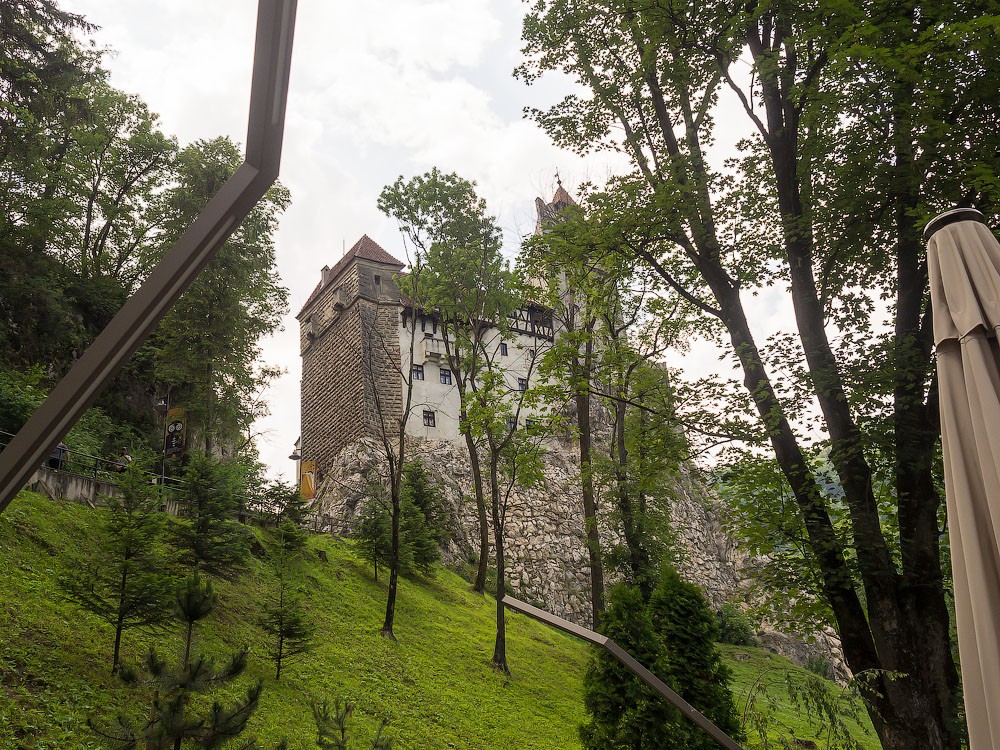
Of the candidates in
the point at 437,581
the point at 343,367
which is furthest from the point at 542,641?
the point at 343,367

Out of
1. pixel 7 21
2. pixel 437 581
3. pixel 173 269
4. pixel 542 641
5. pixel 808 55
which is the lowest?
pixel 542 641

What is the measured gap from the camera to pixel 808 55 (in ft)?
25.7

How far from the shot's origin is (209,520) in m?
11.3

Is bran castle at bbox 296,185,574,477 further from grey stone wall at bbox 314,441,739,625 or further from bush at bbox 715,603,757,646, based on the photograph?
bush at bbox 715,603,757,646

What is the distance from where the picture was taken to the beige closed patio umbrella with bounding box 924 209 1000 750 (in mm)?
2201

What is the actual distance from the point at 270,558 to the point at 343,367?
18.8m

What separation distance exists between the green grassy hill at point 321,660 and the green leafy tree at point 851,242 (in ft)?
22.2

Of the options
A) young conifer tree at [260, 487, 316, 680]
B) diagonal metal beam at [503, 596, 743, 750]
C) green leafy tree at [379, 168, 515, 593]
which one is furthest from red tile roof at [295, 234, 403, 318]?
diagonal metal beam at [503, 596, 743, 750]

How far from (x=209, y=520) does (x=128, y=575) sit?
9.20ft

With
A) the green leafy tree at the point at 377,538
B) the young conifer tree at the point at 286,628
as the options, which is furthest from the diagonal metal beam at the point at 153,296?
the green leafy tree at the point at 377,538

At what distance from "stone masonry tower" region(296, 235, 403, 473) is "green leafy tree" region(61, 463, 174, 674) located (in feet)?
71.1

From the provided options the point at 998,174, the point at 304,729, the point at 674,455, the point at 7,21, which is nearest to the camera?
the point at 998,174

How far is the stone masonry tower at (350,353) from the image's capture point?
31250 mm

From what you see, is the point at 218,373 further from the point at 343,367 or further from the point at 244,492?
the point at 343,367
